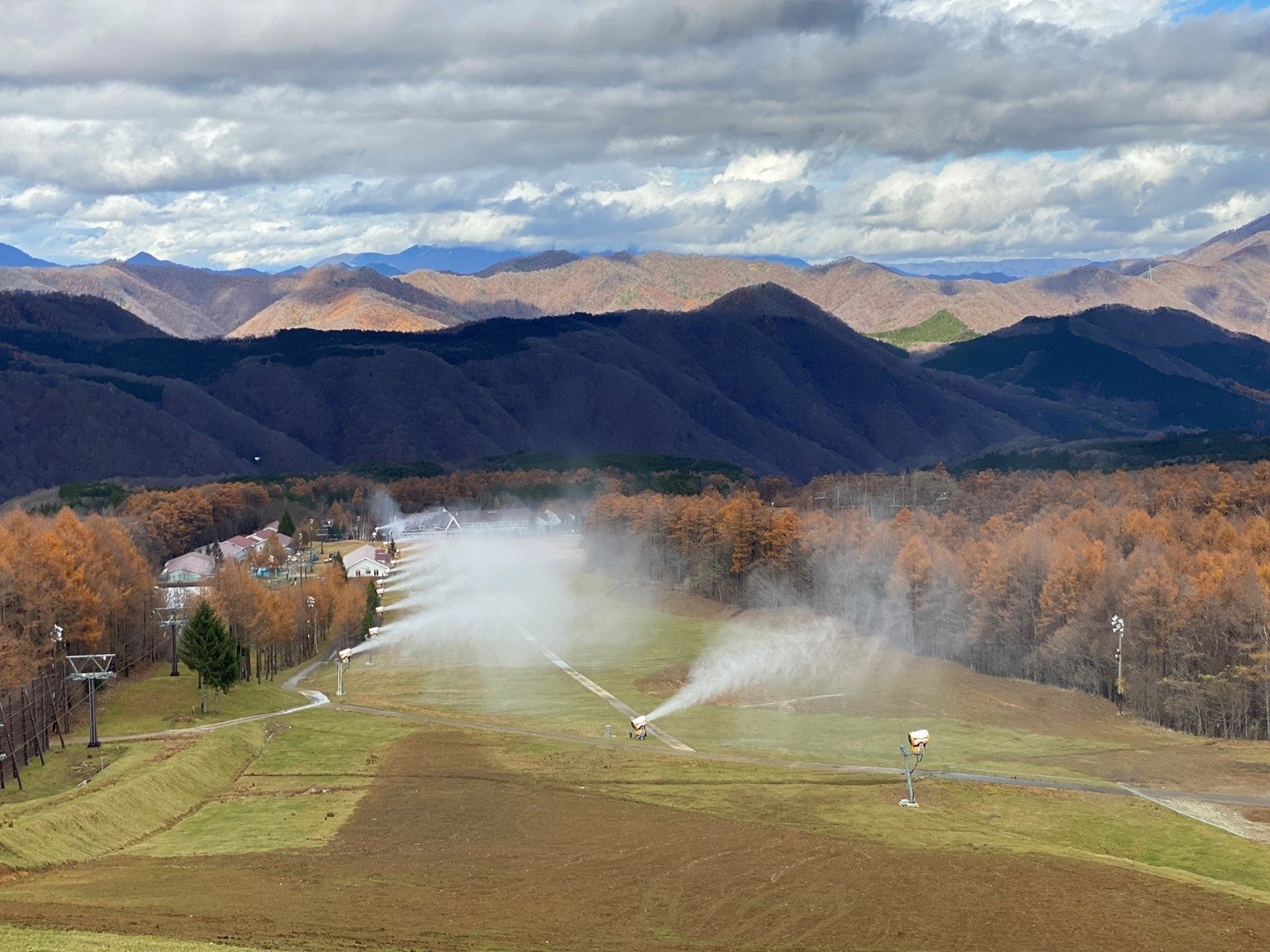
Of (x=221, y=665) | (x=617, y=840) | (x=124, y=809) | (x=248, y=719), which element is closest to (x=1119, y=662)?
(x=617, y=840)

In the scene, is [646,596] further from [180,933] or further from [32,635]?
[180,933]

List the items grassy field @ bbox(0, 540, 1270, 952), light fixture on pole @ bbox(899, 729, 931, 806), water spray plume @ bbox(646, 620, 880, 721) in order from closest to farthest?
grassy field @ bbox(0, 540, 1270, 952)
light fixture on pole @ bbox(899, 729, 931, 806)
water spray plume @ bbox(646, 620, 880, 721)

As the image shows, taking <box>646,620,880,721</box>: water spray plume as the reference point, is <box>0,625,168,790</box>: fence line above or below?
above

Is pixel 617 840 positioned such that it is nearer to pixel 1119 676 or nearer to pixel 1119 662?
pixel 1119 676

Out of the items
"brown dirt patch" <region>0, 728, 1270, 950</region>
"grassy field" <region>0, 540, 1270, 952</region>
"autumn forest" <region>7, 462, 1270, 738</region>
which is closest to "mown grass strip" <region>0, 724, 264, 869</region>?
"grassy field" <region>0, 540, 1270, 952</region>

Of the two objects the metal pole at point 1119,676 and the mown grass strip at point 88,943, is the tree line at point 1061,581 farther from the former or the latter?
the mown grass strip at point 88,943

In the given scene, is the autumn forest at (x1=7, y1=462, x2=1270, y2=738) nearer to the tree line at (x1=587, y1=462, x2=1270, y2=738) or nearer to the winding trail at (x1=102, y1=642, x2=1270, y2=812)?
the tree line at (x1=587, y1=462, x2=1270, y2=738)

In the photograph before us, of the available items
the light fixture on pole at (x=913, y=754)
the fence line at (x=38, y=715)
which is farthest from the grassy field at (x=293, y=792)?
the light fixture on pole at (x=913, y=754)
